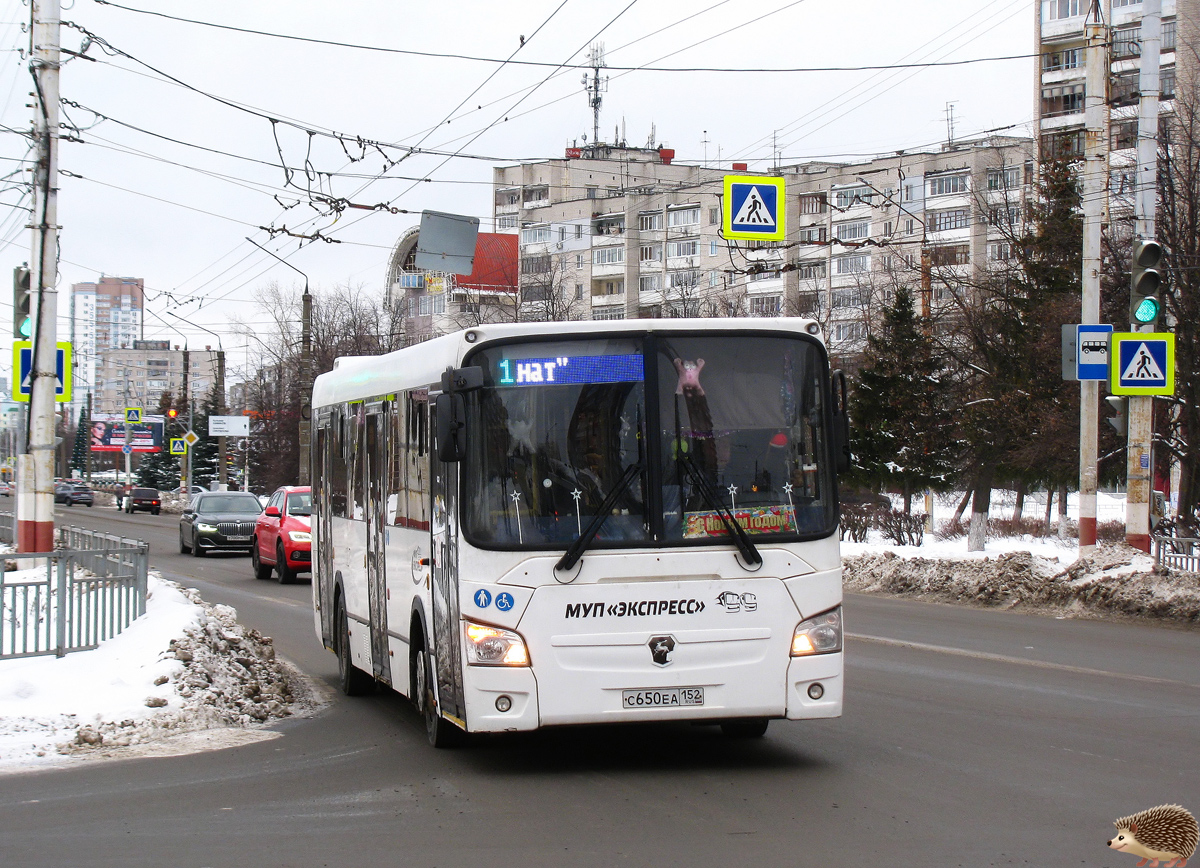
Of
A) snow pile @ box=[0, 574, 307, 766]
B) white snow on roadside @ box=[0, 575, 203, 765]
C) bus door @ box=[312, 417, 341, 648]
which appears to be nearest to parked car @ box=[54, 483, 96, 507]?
bus door @ box=[312, 417, 341, 648]

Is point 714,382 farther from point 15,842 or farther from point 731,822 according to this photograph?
point 15,842

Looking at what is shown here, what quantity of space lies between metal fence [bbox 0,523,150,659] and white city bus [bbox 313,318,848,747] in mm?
4425

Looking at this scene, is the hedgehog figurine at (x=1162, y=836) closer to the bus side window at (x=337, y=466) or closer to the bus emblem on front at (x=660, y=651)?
the bus emblem on front at (x=660, y=651)

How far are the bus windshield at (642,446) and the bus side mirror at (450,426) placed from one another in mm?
143

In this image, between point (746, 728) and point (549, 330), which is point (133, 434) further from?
point (549, 330)

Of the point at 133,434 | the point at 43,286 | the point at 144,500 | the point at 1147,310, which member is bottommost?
the point at 144,500

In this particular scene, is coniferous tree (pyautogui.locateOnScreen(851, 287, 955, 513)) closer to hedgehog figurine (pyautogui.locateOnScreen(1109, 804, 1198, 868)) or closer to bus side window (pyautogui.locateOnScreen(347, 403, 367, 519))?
bus side window (pyautogui.locateOnScreen(347, 403, 367, 519))

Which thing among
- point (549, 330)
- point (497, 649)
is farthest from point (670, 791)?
point (549, 330)

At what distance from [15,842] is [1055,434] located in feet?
89.2

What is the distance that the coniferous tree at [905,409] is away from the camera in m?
39.4

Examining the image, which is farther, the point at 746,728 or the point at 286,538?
the point at 286,538

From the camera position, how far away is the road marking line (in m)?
11.7

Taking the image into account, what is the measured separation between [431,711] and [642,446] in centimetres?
231

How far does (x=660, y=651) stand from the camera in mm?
7738
